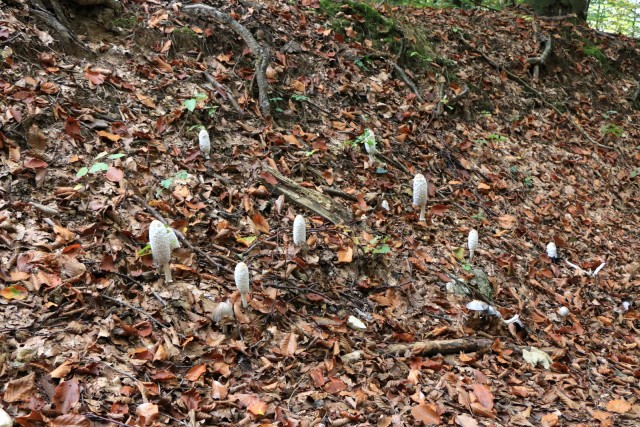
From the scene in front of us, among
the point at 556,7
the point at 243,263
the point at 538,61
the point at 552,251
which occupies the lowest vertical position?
the point at 552,251

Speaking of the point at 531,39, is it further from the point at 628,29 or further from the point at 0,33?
the point at 628,29

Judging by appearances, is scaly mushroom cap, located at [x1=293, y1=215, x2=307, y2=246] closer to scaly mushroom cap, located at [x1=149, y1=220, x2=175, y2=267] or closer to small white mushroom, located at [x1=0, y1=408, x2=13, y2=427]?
scaly mushroom cap, located at [x1=149, y1=220, x2=175, y2=267]

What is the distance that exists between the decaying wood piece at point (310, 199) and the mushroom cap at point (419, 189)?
806 millimetres

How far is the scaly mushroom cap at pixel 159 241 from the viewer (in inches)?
130

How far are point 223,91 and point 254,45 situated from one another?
0.89 meters

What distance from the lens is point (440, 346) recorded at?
3.98 m

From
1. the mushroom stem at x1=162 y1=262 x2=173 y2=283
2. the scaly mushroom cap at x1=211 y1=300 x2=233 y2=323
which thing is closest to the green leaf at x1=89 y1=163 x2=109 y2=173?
the mushroom stem at x1=162 y1=262 x2=173 y2=283

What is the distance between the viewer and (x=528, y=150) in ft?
26.2

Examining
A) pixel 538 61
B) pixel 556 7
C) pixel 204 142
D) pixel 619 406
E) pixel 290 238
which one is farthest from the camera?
pixel 556 7

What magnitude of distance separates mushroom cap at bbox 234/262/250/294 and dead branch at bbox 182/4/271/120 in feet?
9.26

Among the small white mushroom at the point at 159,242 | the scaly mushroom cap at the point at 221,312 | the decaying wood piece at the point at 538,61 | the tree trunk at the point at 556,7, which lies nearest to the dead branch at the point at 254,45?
the small white mushroom at the point at 159,242

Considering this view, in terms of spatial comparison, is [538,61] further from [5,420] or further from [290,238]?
[5,420]

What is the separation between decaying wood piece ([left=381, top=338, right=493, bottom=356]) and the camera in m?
3.84

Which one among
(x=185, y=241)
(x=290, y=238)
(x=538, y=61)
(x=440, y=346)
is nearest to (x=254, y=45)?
(x=290, y=238)
